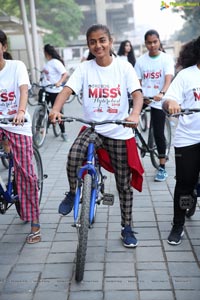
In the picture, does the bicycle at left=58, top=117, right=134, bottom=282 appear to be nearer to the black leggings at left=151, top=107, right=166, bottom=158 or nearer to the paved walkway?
the paved walkway

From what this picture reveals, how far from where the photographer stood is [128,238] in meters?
3.39

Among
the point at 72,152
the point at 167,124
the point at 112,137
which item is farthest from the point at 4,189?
the point at 167,124

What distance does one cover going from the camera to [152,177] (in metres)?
5.39

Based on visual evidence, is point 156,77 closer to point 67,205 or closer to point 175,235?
point 175,235

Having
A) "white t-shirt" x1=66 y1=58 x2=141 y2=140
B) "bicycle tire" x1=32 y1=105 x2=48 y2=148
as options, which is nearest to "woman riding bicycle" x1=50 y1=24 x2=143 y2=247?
"white t-shirt" x1=66 y1=58 x2=141 y2=140

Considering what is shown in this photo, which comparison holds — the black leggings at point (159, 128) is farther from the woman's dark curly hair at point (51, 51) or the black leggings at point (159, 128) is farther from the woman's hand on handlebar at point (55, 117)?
the woman's dark curly hair at point (51, 51)

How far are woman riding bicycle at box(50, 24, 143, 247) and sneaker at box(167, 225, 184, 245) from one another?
68 cm

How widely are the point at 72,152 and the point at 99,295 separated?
40.5 inches

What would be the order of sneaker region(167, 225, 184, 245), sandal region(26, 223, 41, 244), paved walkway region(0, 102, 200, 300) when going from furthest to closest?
1. sandal region(26, 223, 41, 244)
2. sneaker region(167, 225, 184, 245)
3. paved walkway region(0, 102, 200, 300)

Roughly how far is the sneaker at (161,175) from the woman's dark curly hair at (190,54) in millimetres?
2197

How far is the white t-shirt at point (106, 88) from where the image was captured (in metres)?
3.12

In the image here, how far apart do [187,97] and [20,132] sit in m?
1.38

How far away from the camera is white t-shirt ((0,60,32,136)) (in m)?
3.31

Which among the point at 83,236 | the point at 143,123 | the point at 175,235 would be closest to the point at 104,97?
the point at 83,236
